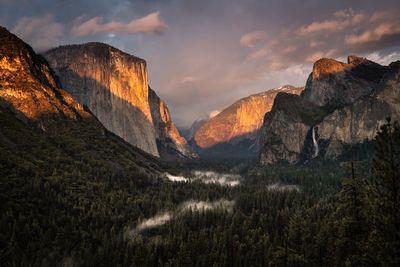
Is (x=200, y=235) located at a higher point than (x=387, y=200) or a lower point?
lower

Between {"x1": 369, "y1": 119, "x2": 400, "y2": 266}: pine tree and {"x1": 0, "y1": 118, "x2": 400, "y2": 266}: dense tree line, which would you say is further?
{"x1": 0, "y1": 118, "x2": 400, "y2": 266}: dense tree line

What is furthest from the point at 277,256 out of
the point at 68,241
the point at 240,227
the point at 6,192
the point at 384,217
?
the point at 6,192

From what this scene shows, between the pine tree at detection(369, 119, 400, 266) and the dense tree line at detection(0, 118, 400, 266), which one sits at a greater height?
the pine tree at detection(369, 119, 400, 266)

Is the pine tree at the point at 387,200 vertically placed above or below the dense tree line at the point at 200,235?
above

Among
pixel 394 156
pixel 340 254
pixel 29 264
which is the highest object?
pixel 394 156

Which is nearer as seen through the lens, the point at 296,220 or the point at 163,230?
the point at 296,220

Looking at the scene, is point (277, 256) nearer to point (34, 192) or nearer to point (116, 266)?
point (116, 266)

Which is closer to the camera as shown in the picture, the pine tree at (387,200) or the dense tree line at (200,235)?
the pine tree at (387,200)

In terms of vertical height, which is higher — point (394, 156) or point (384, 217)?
point (394, 156)

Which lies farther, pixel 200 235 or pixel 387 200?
pixel 200 235

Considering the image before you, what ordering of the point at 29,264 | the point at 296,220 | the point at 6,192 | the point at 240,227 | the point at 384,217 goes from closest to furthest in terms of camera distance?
1. the point at 384,217
2. the point at 296,220
3. the point at 29,264
4. the point at 6,192
5. the point at 240,227

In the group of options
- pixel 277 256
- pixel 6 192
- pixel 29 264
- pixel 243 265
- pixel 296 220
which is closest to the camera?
pixel 277 256
